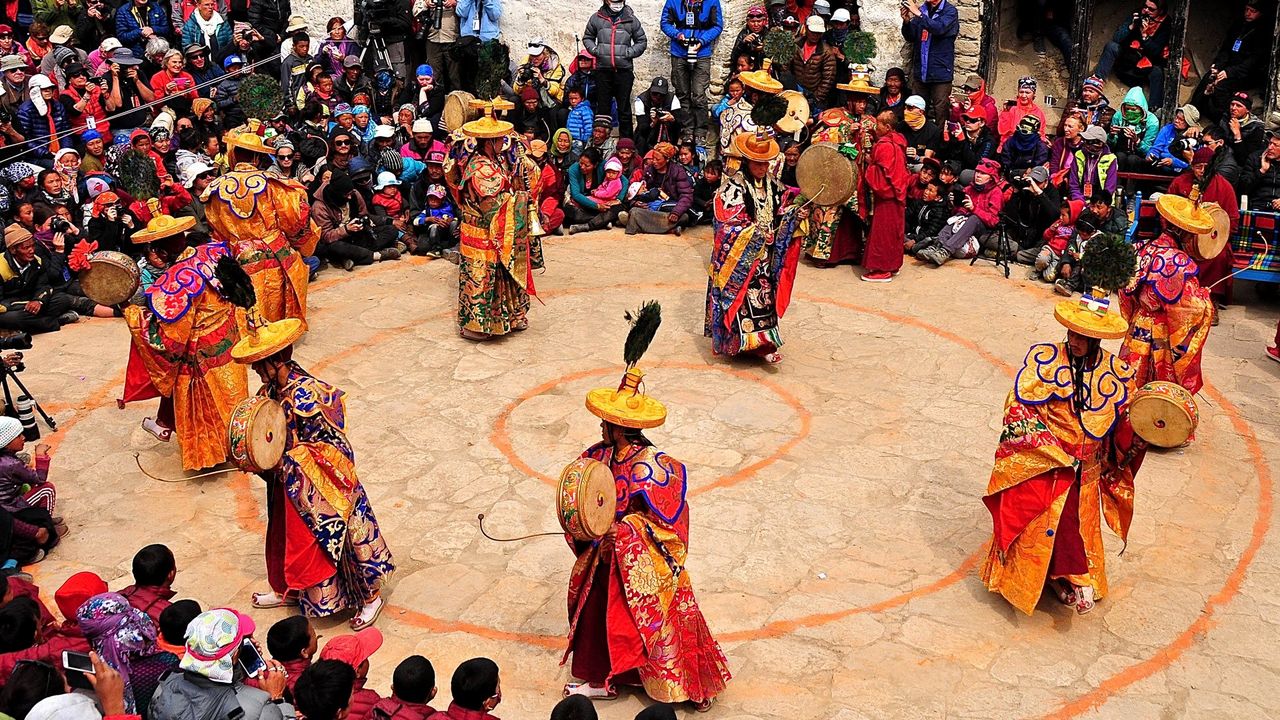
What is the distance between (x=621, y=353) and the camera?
11898 mm

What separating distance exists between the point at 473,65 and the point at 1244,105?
401 inches

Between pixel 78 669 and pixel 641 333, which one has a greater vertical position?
pixel 641 333

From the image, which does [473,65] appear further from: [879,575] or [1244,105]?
[879,575]

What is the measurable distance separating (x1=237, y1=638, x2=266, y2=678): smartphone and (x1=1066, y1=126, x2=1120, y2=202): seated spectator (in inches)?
445

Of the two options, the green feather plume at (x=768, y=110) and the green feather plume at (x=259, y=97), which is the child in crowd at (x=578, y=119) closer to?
the green feather plume at (x=259, y=97)

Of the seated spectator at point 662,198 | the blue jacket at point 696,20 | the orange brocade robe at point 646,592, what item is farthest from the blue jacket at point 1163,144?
the orange brocade robe at point 646,592

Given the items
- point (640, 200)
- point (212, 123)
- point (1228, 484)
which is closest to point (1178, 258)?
point (1228, 484)

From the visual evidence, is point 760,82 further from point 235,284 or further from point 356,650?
point 356,650

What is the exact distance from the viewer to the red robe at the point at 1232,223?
464 inches

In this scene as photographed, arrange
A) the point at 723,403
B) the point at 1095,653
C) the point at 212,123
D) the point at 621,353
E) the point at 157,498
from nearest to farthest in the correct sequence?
the point at 1095,653, the point at 157,498, the point at 723,403, the point at 621,353, the point at 212,123

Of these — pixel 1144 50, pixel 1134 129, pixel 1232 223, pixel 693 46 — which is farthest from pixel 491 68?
A: pixel 1232 223

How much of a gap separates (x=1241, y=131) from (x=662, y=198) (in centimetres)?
674

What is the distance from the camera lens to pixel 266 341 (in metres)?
7.18

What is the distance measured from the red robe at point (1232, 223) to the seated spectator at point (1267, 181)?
0.77 feet
